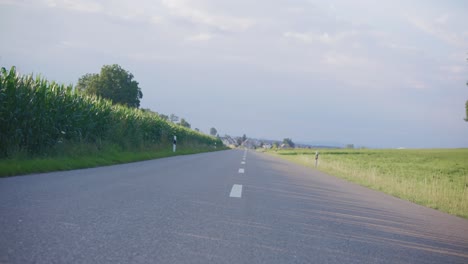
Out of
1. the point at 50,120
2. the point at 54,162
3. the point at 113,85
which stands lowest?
the point at 54,162

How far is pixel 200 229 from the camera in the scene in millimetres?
4301

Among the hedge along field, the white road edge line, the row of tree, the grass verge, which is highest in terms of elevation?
the row of tree

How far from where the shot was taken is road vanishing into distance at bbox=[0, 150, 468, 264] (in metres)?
3.33

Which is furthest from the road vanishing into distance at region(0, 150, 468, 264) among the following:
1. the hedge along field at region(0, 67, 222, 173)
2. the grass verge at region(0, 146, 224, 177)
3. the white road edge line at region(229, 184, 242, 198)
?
the hedge along field at region(0, 67, 222, 173)

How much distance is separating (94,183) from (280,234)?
15.0 ft

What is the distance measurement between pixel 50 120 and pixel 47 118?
0.65 feet

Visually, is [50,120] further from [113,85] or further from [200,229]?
[113,85]

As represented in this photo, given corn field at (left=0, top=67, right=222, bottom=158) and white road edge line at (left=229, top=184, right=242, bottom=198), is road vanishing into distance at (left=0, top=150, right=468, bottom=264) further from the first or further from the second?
corn field at (left=0, top=67, right=222, bottom=158)

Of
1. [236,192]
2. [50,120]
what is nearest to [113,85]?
[50,120]

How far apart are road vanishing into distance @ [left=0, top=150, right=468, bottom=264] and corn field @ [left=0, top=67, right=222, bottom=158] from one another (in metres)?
5.02

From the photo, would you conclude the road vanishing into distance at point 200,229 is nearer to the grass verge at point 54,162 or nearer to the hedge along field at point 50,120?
the grass verge at point 54,162

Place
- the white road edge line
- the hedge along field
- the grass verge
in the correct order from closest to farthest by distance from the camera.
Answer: the white road edge line → the grass verge → the hedge along field

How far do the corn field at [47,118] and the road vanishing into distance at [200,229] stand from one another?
502cm

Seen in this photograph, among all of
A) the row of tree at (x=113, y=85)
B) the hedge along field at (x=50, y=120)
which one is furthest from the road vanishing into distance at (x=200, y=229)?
the row of tree at (x=113, y=85)
